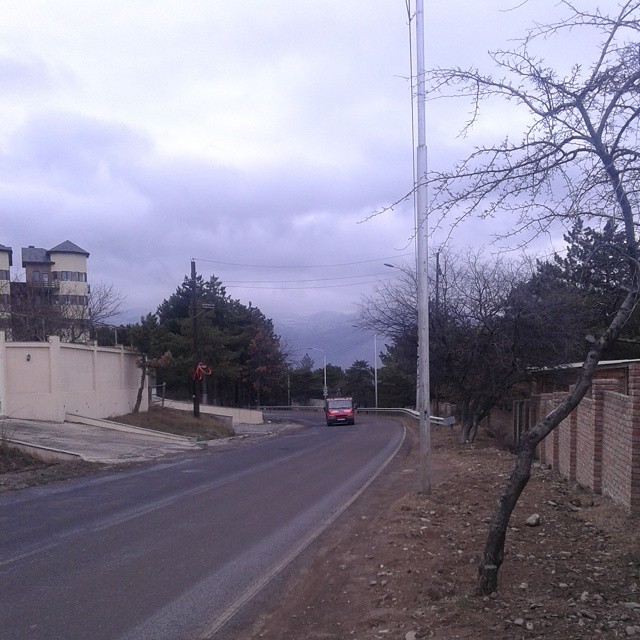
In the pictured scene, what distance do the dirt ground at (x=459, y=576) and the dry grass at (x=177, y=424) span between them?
26762 mm

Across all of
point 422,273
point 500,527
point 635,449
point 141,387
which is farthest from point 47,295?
point 500,527

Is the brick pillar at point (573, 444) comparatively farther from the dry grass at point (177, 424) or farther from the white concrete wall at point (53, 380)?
the dry grass at point (177, 424)

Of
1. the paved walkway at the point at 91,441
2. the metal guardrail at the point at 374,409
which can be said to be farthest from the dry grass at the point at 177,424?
the metal guardrail at the point at 374,409

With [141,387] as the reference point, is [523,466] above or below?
above

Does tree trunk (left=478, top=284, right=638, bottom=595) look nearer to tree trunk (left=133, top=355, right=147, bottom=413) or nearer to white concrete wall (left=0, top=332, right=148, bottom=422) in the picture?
white concrete wall (left=0, top=332, right=148, bottom=422)

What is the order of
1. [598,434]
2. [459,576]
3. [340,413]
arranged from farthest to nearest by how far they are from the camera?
[340,413] → [598,434] → [459,576]

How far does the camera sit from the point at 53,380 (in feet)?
108

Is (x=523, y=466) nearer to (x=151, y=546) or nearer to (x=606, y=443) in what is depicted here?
(x=151, y=546)

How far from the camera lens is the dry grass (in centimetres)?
3916

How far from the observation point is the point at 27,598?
310 inches

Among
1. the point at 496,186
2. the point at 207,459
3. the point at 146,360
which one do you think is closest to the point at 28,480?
the point at 207,459

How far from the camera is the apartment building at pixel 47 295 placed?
4794 centimetres

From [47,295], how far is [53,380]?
2821 cm

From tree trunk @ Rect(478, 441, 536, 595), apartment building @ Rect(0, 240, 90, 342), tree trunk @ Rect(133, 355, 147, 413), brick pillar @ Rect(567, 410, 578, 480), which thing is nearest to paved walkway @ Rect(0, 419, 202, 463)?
tree trunk @ Rect(133, 355, 147, 413)
